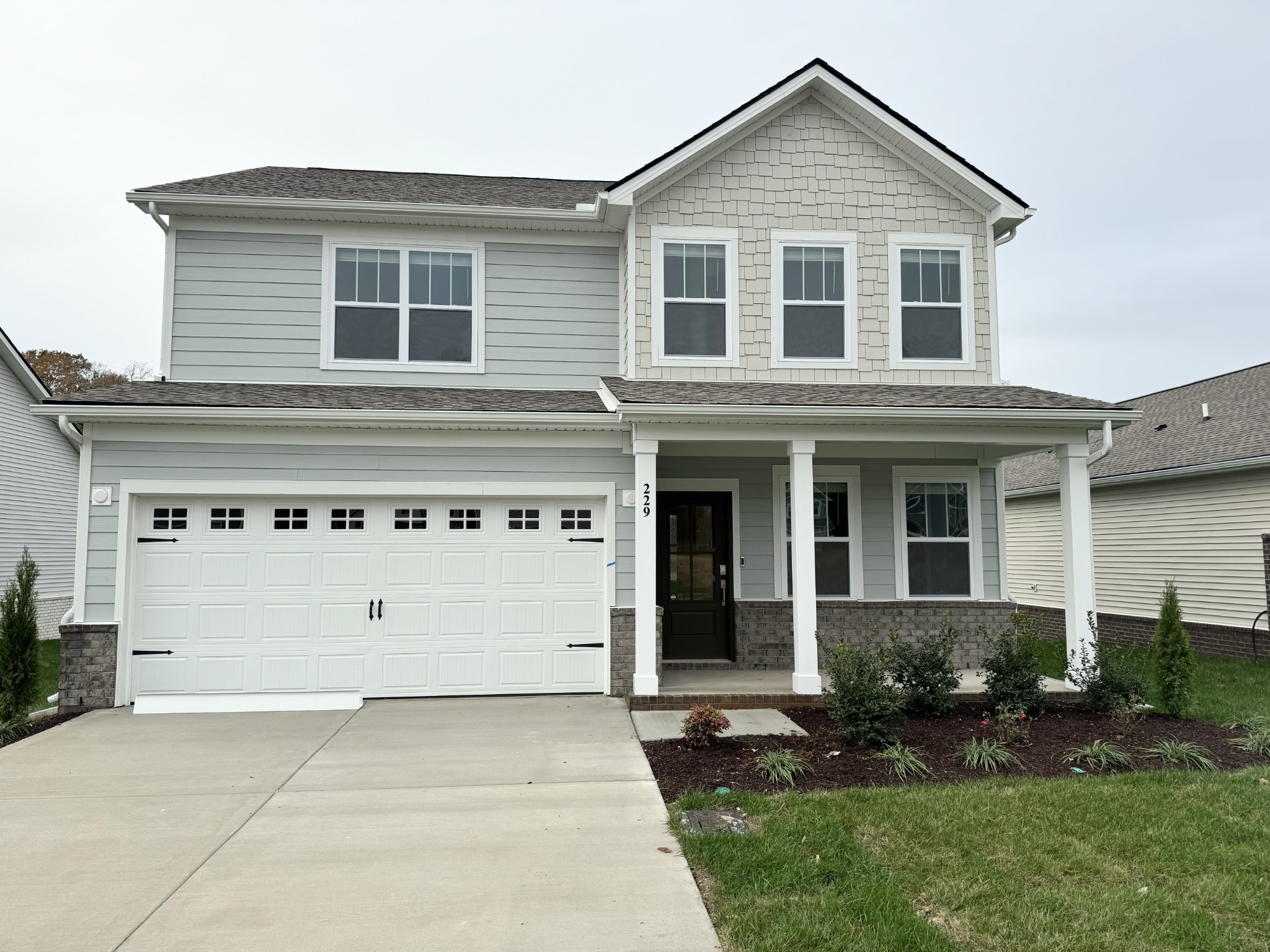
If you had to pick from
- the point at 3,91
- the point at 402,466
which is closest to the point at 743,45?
→ the point at 402,466

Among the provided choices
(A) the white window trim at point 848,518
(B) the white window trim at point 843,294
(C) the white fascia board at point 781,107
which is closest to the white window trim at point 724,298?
(B) the white window trim at point 843,294

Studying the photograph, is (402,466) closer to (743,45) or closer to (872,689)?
(872,689)

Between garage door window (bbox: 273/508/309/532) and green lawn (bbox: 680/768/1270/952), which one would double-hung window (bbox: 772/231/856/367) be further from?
garage door window (bbox: 273/508/309/532)

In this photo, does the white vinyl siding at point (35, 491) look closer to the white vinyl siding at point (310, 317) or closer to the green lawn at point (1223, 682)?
the white vinyl siding at point (310, 317)

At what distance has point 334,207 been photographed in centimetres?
940

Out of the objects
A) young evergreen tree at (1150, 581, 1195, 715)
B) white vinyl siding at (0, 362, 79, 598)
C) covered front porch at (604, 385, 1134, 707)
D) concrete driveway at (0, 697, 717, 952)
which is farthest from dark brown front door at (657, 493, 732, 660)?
white vinyl siding at (0, 362, 79, 598)

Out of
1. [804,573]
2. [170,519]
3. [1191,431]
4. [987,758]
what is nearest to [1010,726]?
[987,758]

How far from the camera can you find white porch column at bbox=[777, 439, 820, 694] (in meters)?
8.32

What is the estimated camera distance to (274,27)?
12500 mm

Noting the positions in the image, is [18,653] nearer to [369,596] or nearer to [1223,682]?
[369,596]

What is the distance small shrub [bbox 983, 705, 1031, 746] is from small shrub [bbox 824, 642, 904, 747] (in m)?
0.92

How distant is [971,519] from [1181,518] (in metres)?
5.55

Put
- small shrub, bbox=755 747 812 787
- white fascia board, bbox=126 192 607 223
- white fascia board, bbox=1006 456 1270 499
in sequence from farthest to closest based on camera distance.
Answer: white fascia board, bbox=1006 456 1270 499
white fascia board, bbox=126 192 607 223
small shrub, bbox=755 747 812 787

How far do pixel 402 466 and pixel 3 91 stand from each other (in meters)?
13.1
